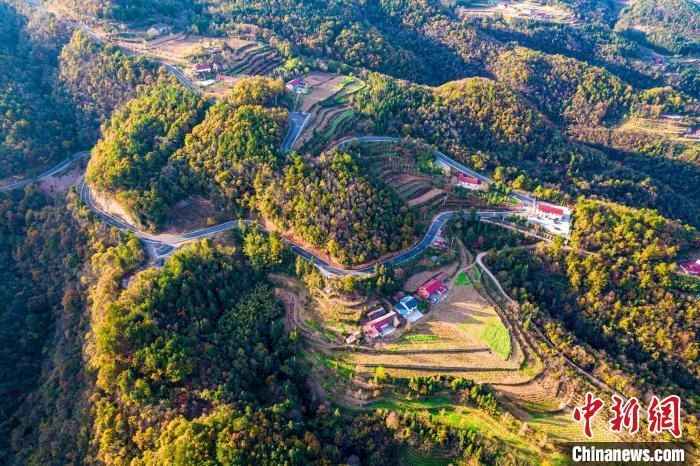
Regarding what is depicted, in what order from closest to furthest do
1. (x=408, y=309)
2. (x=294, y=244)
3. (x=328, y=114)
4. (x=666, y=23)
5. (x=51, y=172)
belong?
(x=408, y=309)
(x=294, y=244)
(x=328, y=114)
(x=51, y=172)
(x=666, y=23)

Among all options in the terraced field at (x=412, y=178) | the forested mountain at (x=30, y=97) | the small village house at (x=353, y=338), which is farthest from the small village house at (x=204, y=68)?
the small village house at (x=353, y=338)

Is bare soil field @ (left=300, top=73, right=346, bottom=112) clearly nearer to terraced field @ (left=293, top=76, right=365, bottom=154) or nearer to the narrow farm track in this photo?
terraced field @ (left=293, top=76, right=365, bottom=154)

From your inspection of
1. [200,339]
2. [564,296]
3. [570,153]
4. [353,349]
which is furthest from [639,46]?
[200,339]

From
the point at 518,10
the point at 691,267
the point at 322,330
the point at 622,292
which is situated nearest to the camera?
the point at 322,330

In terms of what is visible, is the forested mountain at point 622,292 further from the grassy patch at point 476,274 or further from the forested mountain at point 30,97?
the forested mountain at point 30,97

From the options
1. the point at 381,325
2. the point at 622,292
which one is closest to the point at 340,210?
the point at 381,325

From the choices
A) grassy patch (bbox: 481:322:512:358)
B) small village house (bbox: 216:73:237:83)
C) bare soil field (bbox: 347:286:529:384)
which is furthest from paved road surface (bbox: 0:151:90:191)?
grassy patch (bbox: 481:322:512:358)

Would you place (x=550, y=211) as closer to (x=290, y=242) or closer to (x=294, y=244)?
(x=294, y=244)

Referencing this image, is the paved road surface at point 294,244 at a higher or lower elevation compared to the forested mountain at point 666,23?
lower
